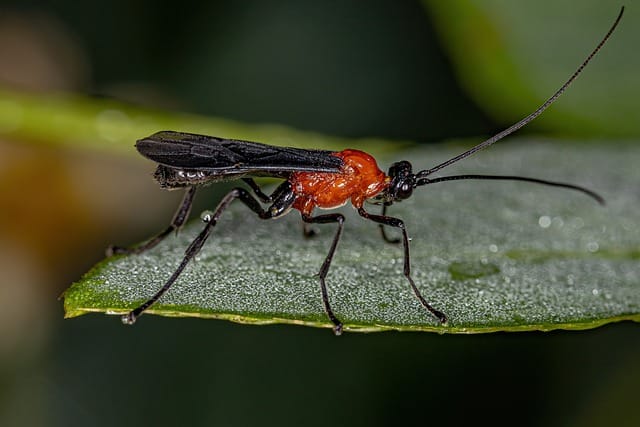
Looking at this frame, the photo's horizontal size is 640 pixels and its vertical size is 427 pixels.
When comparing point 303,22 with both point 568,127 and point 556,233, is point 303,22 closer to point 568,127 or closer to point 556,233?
point 568,127

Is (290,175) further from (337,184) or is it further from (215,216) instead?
(215,216)

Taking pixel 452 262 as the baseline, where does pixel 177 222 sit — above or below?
above

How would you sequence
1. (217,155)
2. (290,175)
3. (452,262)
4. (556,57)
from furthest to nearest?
(556,57) → (290,175) → (217,155) → (452,262)

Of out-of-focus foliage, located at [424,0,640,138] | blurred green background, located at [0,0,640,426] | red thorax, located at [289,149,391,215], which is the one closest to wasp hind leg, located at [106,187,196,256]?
blurred green background, located at [0,0,640,426]

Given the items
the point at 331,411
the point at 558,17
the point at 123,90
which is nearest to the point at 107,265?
the point at 331,411

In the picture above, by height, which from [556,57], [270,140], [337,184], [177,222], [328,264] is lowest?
[328,264]

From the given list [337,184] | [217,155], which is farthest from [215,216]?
[337,184]

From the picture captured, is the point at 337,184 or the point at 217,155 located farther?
the point at 337,184
